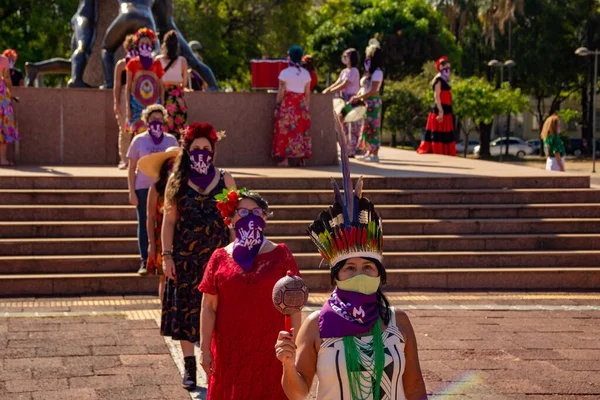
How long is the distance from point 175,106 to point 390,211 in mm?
3078

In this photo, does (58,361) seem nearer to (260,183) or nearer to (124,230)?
(124,230)

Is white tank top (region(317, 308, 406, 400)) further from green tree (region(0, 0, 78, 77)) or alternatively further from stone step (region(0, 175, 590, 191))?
green tree (region(0, 0, 78, 77))

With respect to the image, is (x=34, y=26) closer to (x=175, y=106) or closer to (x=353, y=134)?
(x=353, y=134)

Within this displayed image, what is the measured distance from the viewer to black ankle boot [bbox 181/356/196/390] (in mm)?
7160

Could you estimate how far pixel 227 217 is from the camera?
5922 mm

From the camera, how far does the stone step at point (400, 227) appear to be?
38.6ft

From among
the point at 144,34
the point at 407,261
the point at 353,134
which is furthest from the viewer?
the point at 353,134

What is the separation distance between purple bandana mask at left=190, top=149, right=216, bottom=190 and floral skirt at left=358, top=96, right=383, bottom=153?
35.4 ft

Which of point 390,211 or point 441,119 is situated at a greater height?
point 441,119

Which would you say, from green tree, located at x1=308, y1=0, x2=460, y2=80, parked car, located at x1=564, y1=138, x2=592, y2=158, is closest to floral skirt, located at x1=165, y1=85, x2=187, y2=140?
parked car, located at x1=564, y1=138, x2=592, y2=158

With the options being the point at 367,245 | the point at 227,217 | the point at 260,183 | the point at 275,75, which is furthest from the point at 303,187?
the point at 367,245

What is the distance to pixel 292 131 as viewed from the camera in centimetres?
1622

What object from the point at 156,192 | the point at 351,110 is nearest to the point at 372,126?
the point at 351,110

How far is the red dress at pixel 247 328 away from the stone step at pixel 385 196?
23.0ft
